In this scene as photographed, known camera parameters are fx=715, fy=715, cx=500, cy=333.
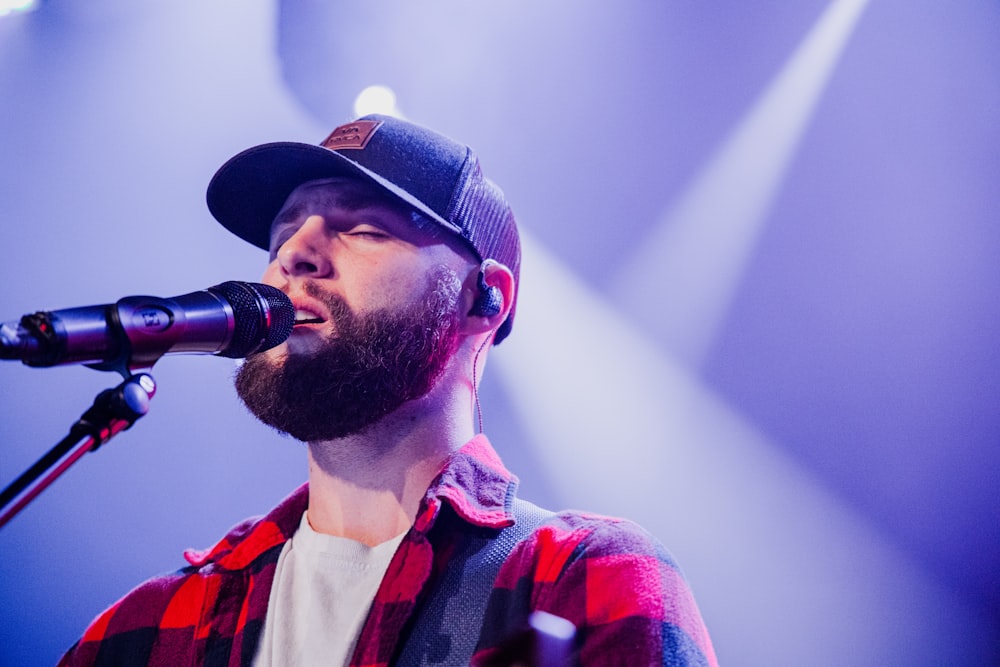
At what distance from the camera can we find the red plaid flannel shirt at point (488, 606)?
48.9 inches

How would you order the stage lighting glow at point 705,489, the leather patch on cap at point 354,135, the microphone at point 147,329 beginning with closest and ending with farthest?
the microphone at point 147,329, the leather patch on cap at point 354,135, the stage lighting glow at point 705,489

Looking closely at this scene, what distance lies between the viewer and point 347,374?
Answer: 161 centimetres

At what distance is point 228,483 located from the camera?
2.87 meters

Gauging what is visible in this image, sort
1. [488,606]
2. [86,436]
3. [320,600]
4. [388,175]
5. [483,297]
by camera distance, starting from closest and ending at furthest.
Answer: [86,436] → [488,606] → [320,600] → [388,175] → [483,297]

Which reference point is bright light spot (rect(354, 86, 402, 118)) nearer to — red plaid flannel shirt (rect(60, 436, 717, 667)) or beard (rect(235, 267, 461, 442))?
beard (rect(235, 267, 461, 442))

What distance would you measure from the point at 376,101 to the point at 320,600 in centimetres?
243

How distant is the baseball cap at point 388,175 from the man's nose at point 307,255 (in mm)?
183

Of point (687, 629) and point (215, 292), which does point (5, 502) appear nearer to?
point (215, 292)

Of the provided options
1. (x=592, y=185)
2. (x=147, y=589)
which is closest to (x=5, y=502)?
(x=147, y=589)

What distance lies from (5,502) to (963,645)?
9.03 ft

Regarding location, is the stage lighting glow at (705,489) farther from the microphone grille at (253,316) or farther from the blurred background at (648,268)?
the microphone grille at (253,316)

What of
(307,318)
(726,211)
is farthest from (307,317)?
(726,211)

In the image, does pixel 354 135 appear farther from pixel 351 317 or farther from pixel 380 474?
pixel 380 474

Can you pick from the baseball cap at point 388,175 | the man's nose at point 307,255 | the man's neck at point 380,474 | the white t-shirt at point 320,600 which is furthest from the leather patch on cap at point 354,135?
the white t-shirt at point 320,600
